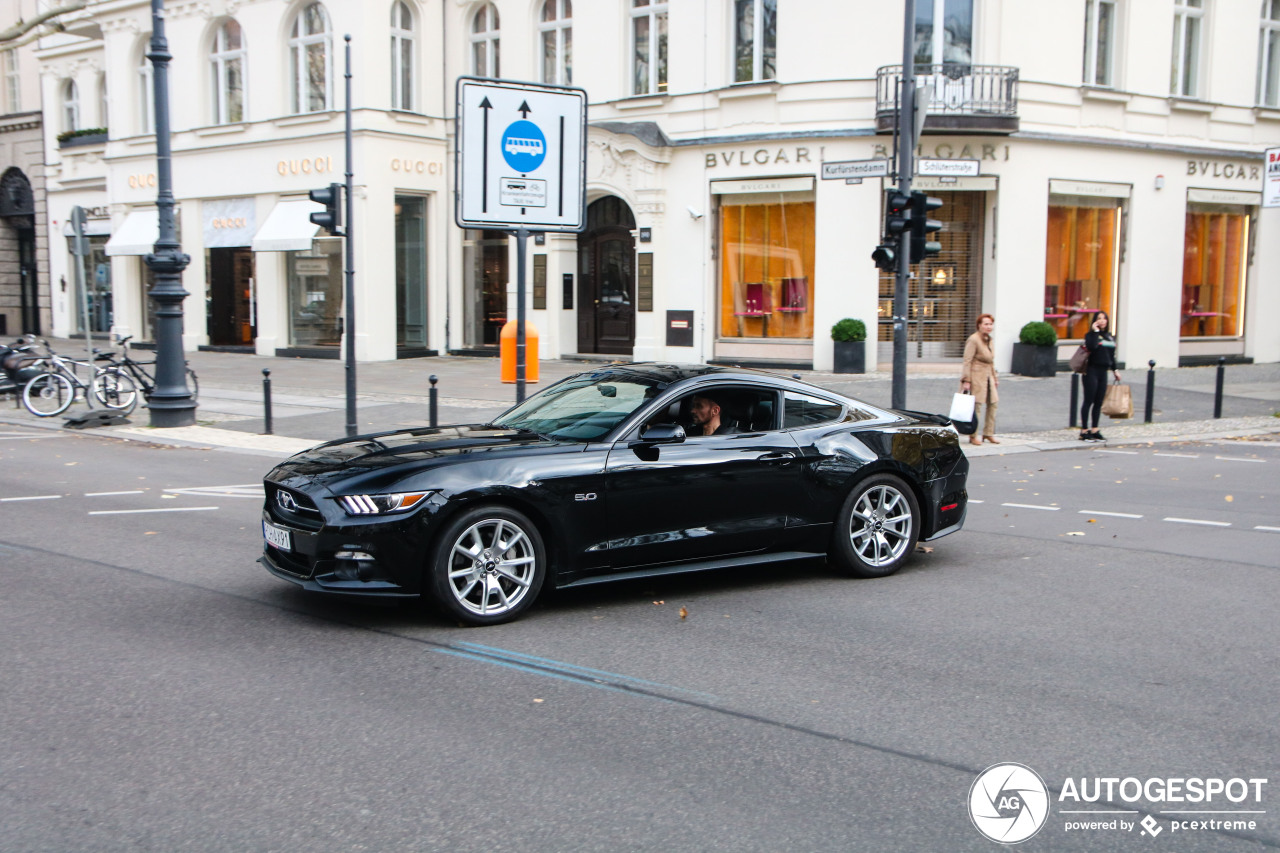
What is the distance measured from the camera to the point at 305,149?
2820 centimetres

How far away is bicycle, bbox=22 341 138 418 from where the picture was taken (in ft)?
58.8

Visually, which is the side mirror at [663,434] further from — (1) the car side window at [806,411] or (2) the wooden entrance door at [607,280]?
(2) the wooden entrance door at [607,280]

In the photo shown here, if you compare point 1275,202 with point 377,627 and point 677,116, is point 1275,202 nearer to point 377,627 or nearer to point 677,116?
point 677,116

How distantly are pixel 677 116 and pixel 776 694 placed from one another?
2107 cm

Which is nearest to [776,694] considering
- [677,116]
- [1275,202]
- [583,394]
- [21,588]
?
[583,394]

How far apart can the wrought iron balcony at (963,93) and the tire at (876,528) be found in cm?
1576

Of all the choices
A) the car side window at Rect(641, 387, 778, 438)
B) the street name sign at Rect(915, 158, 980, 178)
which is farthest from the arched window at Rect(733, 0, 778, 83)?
the car side window at Rect(641, 387, 778, 438)

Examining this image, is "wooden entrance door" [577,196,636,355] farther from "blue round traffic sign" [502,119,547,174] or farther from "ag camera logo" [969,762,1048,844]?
"ag camera logo" [969,762,1048,844]

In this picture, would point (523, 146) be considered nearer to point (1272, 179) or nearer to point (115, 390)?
point (115, 390)

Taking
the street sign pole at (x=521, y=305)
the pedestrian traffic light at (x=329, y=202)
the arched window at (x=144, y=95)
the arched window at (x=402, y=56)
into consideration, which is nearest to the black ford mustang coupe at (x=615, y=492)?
the street sign pole at (x=521, y=305)

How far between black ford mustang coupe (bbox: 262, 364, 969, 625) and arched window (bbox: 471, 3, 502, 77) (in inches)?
884

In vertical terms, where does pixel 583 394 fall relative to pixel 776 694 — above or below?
above

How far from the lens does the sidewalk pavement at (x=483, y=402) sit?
1611 cm

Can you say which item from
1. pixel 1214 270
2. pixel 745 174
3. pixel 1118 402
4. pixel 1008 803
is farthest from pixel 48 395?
pixel 1214 270
